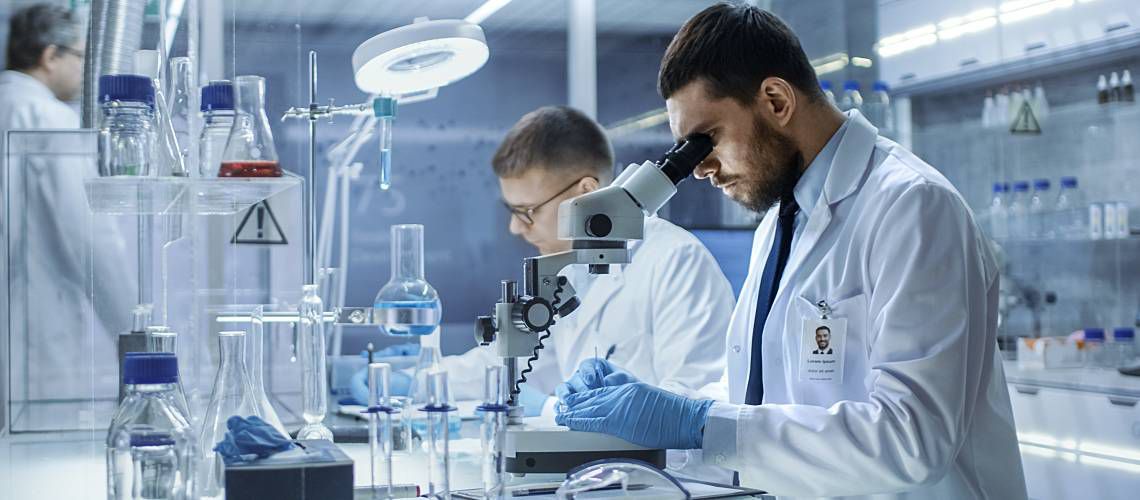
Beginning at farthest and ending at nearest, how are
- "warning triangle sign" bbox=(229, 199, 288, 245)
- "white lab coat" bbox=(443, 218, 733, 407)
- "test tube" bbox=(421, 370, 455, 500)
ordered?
"white lab coat" bbox=(443, 218, 733, 407) < "warning triangle sign" bbox=(229, 199, 288, 245) < "test tube" bbox=(421, 370, 455, 500)

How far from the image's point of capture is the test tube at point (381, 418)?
4.37ft

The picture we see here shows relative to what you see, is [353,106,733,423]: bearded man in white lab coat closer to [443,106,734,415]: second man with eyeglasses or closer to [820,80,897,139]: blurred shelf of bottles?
[443,106,734,415]: second man with eyeglasses

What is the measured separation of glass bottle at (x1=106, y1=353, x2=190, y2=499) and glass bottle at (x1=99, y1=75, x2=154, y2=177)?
32cm

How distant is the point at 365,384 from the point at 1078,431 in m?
2.39

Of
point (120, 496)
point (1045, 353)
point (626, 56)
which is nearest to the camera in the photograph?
point (120, 496)

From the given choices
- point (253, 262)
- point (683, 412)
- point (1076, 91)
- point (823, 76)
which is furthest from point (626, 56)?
point (683, 412)

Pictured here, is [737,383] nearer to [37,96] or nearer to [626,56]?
[37,96]

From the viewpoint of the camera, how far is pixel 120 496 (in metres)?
1.23

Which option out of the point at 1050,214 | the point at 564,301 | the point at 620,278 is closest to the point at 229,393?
the point at 564,301

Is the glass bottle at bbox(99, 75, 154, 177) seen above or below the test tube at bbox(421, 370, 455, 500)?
above

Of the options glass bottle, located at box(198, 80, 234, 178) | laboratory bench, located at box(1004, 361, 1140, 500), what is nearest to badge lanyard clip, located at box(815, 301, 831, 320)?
glass bottle, located at box(198, 80, 234, 178)

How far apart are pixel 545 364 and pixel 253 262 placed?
0.99 metres

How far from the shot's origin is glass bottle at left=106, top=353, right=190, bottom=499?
115cm

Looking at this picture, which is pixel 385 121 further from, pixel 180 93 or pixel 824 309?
pixel 824 309
